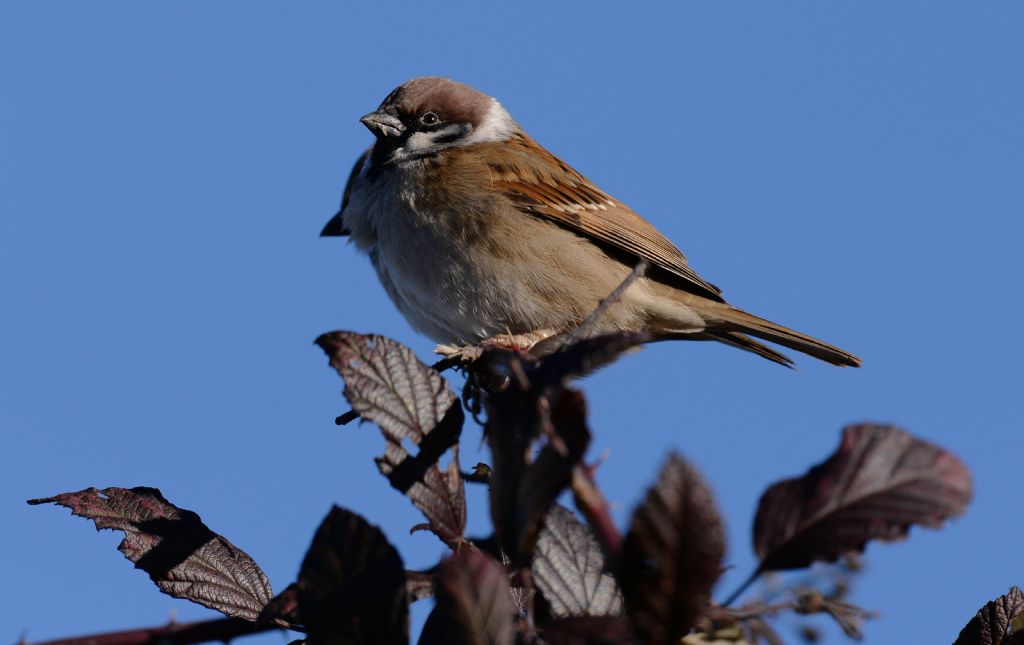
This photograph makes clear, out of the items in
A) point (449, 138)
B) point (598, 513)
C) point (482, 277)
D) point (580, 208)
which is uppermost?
point (449, 138)

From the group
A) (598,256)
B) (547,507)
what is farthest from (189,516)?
(598,256)

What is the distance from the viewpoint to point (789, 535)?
2.78 ft

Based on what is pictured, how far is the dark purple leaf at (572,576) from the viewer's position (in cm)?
105

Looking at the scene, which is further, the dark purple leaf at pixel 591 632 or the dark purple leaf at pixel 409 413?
the dark purple leaf at pixel 409 413

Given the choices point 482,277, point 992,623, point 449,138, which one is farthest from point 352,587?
point 449,138

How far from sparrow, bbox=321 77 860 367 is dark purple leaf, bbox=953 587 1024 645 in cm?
Result: 263

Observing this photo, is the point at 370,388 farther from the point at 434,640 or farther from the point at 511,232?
the point at 511,232

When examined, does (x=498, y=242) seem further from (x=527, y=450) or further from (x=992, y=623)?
(x=527, y=450)

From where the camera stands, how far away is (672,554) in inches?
31.5

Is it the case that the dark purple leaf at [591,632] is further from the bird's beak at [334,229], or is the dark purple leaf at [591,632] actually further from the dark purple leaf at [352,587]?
the bird's beak at [334,229]

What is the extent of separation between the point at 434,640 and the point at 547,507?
0.17 meters

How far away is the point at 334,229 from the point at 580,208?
104 cm

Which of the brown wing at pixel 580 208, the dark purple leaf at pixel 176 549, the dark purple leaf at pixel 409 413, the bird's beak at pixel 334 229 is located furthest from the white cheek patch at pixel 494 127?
the dark purple leaf at pixel 409 413

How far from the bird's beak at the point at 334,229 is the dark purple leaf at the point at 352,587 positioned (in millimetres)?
3817
